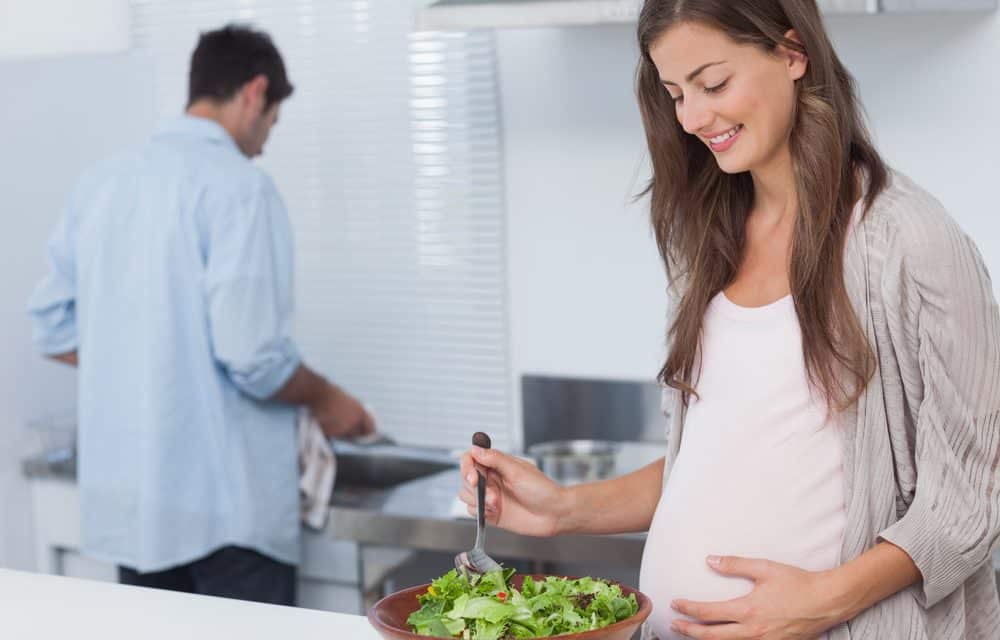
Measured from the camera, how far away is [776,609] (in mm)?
1251

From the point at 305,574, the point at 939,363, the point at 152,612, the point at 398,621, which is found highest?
the point at 939,363

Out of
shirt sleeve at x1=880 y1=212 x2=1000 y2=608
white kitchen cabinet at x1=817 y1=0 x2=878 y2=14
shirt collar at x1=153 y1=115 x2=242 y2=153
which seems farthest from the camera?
shirt collar at x1=153 y1=115 x2=242 y2=153

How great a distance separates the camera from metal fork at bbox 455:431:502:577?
1.31 metres

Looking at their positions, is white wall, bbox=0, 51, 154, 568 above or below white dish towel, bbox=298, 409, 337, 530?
above

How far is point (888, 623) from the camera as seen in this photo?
130 cm

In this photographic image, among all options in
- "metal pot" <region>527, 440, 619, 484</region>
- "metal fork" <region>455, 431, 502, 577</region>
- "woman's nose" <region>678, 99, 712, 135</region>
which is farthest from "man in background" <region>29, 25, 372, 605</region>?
"woman's nose" <region>678, 99, 712, 135</region>

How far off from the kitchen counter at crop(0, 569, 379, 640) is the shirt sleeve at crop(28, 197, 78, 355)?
117 cm

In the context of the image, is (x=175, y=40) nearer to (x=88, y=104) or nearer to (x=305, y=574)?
(x=88, y=104)

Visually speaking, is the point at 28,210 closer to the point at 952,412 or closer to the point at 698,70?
the point at 698,70

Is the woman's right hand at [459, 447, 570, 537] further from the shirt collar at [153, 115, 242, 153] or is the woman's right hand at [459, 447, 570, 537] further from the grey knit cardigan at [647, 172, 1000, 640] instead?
the shirt collar at [153, 115, 242, 153]

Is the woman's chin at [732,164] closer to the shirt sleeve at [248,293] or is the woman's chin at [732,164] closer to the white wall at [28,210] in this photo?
the shirt sleeve at [248,293]

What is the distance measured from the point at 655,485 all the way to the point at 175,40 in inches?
83.8

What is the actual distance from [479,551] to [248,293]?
1304 millimetres

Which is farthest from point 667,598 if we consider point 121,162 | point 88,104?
point 88,104
